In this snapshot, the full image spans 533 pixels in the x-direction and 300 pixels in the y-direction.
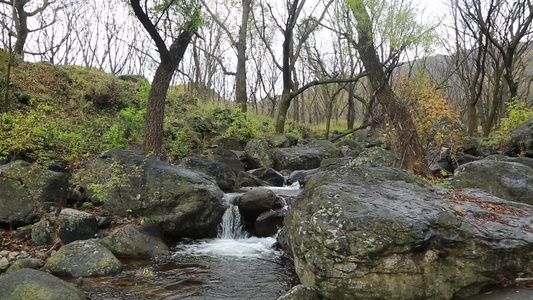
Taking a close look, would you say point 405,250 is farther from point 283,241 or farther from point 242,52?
point 242,52

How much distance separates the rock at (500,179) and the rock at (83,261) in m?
6.92

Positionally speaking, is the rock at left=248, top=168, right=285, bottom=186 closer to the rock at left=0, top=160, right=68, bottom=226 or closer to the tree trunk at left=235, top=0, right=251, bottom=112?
the rock at left=0, top=160, right=68, bottom=226

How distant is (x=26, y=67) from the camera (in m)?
18.5

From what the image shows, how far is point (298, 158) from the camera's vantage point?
15898 mm

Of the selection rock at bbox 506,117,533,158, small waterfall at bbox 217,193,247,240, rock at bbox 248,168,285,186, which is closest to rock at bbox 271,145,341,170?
rock at bbox 248,168,285,186

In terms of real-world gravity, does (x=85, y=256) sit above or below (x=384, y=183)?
below

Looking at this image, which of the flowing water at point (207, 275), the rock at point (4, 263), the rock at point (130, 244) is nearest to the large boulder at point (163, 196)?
the flowing water at point (207, 275)

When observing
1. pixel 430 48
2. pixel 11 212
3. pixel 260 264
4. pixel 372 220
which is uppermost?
pixel 430 48

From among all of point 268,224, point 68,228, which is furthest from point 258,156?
point 68,228

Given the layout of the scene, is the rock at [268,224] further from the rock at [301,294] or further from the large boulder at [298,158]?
the large boulder at [298,158]

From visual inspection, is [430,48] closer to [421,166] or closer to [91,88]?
[421,166]

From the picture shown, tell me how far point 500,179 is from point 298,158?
9.15 metres

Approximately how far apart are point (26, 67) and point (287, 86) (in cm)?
1316

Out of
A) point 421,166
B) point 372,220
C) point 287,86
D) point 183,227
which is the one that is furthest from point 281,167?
point 372,220
